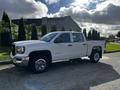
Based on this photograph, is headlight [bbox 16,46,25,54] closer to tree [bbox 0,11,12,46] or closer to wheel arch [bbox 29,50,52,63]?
wheel arch [bbox 29,50,52,63]

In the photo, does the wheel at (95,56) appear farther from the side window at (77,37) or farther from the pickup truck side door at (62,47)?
the pickup truck side door at (62,47)

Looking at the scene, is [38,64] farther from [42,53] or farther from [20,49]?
[20,49]

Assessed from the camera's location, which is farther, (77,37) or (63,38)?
(77,37)

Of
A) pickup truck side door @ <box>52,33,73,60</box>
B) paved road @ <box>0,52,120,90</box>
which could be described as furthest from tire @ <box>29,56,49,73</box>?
pickup truck side door @ <box>52,33,73,60</box>

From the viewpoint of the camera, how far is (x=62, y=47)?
10898 millimetres

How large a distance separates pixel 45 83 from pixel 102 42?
250 inches

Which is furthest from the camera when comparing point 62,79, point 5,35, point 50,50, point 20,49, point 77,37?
point 5,35

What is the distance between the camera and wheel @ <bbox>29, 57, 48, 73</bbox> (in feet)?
32.0

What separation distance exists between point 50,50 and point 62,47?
83 centimetres

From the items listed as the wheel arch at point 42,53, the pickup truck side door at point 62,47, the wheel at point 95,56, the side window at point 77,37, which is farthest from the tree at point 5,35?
the wheel arch at point 42,53

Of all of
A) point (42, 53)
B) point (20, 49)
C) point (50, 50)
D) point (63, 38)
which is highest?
point (63, 38)

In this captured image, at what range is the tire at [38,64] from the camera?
976cm

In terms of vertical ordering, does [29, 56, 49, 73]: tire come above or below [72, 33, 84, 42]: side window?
below

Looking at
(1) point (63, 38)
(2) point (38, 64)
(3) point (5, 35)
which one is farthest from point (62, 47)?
(3) point (5, 35)
